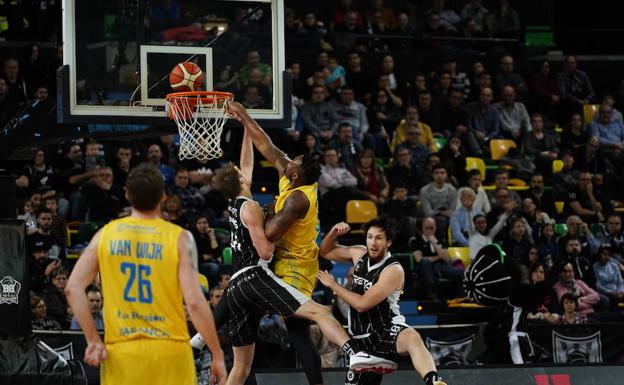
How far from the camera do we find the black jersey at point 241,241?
31.1ft

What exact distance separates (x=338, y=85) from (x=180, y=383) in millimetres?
12235

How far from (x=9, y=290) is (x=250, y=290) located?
7.18ft

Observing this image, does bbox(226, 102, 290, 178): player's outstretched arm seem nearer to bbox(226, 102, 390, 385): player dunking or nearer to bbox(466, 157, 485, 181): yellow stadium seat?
bbox(226, 102, 390, 385): player dunking

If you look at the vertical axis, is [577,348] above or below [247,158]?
below

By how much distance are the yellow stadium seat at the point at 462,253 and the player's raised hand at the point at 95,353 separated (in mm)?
9876

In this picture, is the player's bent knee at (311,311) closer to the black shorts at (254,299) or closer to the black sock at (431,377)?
the black shorts at (254,299)

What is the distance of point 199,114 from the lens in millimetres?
10336

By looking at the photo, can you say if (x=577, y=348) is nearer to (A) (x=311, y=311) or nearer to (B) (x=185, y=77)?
(A) (x=311, y=311)

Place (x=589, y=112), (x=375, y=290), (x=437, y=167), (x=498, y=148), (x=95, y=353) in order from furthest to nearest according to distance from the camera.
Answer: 1. (x=589, y=112)
2. (x=498, y=148)
3. (x=437, y=167)
4. (x=375, y=290)
5. (x=95, y=353)

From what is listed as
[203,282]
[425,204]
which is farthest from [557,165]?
[203,282]

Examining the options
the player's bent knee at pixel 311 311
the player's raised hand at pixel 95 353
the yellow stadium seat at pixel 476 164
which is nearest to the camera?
the player's raised hand at pixel 95 353

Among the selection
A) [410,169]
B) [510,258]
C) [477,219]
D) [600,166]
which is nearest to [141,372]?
[510,258]

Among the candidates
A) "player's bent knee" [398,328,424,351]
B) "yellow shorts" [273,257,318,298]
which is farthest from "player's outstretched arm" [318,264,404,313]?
"player's bent knee" [398,328,424,351]

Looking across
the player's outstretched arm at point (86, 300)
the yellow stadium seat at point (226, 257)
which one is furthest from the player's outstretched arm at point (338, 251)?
the yellow stadium seat at point (226, 257)
